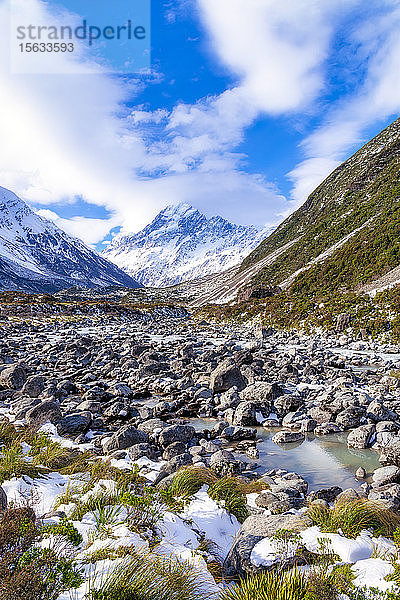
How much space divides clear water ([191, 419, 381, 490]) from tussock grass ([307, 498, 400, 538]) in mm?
3074

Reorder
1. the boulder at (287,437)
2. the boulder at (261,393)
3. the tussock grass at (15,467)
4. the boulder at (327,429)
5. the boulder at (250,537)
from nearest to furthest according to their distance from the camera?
the boulder at (250,537)
the tussock grass at (15,467)
the boulder at (287,437)
the boulder at (327,429)
the boulder at (261,393)

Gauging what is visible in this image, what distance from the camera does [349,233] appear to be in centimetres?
6156

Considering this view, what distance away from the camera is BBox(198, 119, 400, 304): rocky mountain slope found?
43.9m

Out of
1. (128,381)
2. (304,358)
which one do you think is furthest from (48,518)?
(304,358)

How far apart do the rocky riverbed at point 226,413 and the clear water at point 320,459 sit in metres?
0.24

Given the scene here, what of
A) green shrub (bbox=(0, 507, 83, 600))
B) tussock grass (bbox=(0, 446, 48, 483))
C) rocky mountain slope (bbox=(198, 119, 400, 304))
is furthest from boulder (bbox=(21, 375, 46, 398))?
rocky mountain slope (bbox=(198, 119, 400, 304))

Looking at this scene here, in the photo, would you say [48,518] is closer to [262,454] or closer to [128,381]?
[262,454]

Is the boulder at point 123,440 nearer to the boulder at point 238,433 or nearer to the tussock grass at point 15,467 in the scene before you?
the tussock grass at point 15,467

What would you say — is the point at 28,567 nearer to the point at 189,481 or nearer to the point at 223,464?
the point at 189,481

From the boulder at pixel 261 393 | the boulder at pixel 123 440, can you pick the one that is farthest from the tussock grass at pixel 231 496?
the boulder at pixel 261 393

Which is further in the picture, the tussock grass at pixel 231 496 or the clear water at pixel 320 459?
the clear water at pixel 320 459

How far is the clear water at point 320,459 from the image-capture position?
10.0 m

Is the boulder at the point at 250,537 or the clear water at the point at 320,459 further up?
the boulder at the point at 250,537

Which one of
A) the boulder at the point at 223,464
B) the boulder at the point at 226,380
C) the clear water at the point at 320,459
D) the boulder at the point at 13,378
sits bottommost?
the clear water at the point at 320,459
